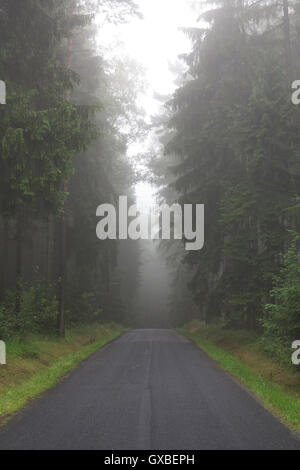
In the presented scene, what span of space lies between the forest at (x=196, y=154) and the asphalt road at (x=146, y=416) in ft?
10.5

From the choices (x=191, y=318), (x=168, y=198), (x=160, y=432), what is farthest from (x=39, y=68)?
(x=191, y=318)

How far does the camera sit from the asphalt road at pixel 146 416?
6.22m

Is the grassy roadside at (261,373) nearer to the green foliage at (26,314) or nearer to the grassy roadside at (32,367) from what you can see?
→ the grassy roadside at (32,367)

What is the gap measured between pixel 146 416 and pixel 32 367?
6.39 metres

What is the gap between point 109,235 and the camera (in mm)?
25547

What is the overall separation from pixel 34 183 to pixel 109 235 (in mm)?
13291

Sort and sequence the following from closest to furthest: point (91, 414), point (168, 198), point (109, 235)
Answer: point (91, 414) → point (109, 235) → point (168, 198)

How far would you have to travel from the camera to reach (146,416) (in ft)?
25.0

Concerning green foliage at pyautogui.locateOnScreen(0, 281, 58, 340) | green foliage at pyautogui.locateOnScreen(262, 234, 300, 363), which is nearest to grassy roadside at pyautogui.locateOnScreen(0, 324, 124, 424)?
green foliage at pyautogui.locateOnScreen(0, 281, 58, 340)

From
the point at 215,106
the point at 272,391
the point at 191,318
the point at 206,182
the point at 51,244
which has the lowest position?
the point at 191,318

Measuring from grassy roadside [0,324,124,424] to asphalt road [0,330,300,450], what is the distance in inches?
13.8

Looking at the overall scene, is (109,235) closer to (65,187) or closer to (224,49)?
(65,187)

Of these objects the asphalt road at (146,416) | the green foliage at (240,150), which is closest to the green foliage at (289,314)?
the asphalt road at (146,416)

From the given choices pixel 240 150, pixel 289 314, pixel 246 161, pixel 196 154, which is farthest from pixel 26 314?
pixel 196 154
